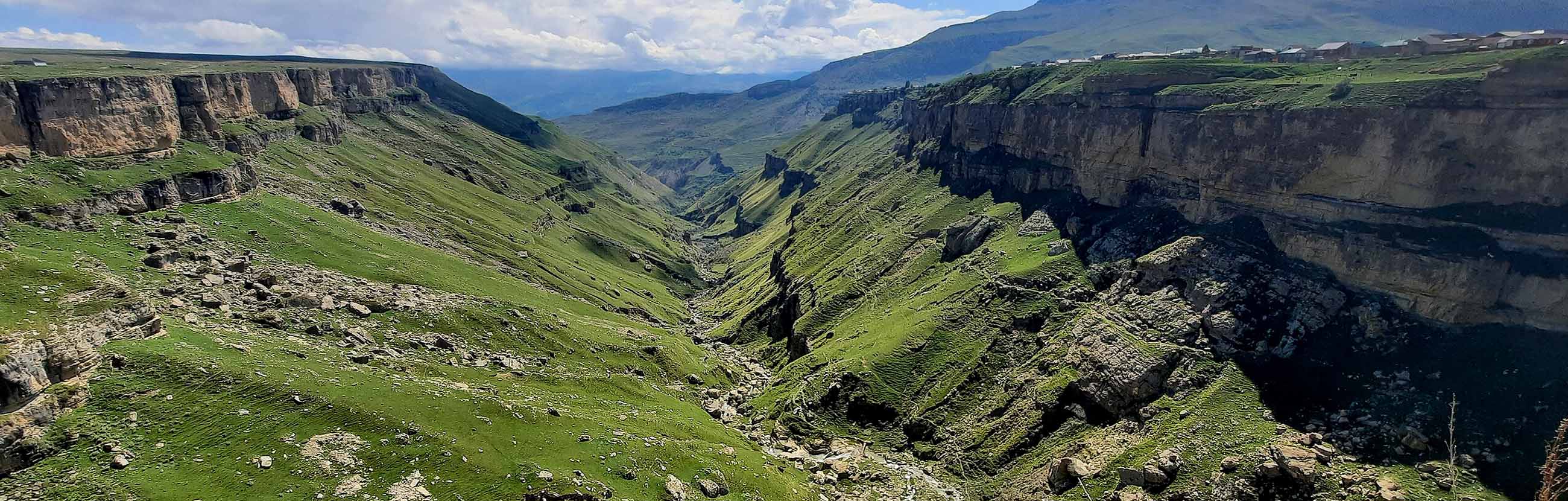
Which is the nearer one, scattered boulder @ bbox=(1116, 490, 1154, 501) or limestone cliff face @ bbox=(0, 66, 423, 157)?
scattered boulder @ bbox=(1116, 490, 1154, 501)

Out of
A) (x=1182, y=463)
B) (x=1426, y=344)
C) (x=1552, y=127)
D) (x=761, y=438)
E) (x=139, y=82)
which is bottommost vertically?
(x=761, y=438)

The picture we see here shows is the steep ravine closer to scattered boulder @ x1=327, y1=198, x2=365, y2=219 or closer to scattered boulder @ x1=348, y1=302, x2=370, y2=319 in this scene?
scattered boulder @ x1=348, y1=302, x2=370, y2=319

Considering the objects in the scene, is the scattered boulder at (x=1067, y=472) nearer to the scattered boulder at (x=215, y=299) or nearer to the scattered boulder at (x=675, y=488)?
the scattered boulder at (x=675, y=488)

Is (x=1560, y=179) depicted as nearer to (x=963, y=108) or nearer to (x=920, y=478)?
→ (x=920, y=478)

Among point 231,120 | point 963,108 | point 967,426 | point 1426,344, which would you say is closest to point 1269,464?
point 1426,344

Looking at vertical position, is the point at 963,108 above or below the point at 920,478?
above

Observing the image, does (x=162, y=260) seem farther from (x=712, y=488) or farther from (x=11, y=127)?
(x=712, y=488)

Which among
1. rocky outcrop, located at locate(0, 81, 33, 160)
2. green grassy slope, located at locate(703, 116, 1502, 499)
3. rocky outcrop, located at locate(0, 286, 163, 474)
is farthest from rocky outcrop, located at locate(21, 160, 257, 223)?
green grassy slope, located at locate(703, 116, 1502, 499)

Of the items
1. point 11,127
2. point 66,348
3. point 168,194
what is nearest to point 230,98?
point 168,194
